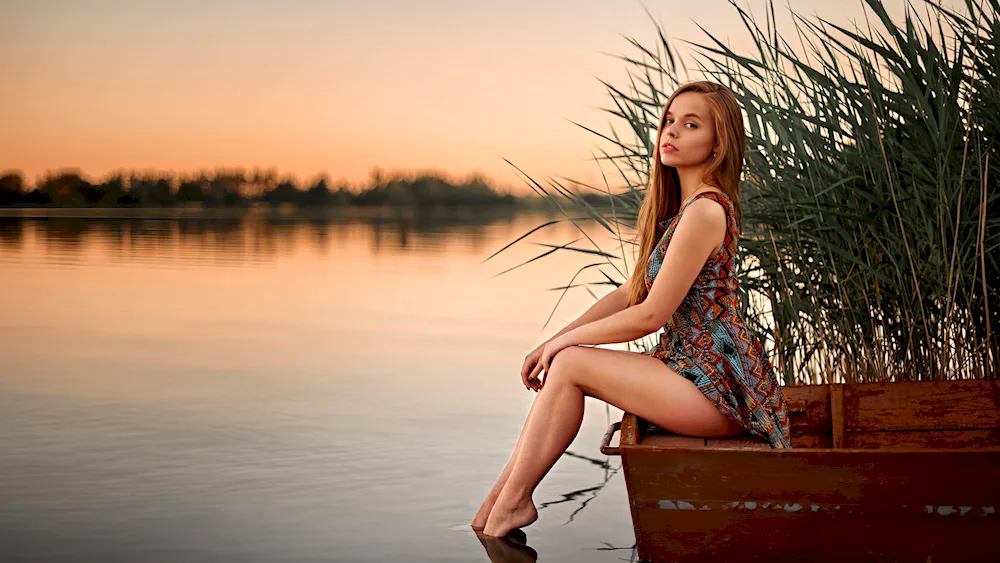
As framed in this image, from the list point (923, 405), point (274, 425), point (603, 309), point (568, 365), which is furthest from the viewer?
point (274, 425)

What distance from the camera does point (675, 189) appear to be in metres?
2.73

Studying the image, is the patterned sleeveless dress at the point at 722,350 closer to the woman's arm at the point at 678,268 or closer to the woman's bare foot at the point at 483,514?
the woman's arm at the point at 678,268

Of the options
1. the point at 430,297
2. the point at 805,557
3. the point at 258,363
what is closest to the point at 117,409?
the point at 258,363

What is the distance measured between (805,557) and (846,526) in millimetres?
111

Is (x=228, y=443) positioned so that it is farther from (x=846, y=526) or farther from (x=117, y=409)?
(x=846, y=526)

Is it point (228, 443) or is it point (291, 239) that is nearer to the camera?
point (228, 443)

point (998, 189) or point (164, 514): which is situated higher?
point (998, 189)

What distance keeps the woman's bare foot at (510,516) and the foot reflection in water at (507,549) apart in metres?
0.05

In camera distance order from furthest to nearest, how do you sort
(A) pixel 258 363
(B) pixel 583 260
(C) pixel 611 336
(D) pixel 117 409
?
(B) pixel 583 260 → (A) pixel 258 363 → (D) pixel 117 409 → (C) pixel 611 336

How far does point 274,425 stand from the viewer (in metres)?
4.45

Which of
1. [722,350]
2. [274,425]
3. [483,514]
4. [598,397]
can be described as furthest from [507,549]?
[274,425]

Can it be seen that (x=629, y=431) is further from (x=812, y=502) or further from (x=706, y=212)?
(x=706, y=212)

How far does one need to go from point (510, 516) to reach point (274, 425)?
2047mm

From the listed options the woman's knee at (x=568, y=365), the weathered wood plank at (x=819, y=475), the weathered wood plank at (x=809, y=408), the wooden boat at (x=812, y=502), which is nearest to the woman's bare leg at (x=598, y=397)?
the woman's knee at (x=568, y=365)
